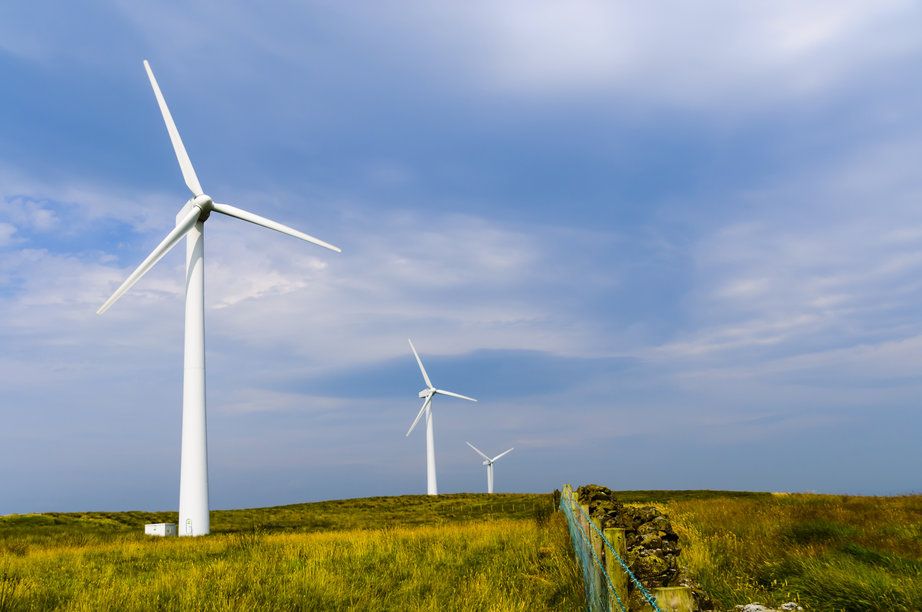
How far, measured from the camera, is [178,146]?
35.4 meters

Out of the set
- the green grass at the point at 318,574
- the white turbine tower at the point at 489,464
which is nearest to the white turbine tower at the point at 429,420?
the white turbine tower at the point at 489,464

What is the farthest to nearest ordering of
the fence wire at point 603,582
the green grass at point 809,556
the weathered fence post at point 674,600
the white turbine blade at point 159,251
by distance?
the white turbine blade at point 159,251, the green grass at point 809,556, the fence wire at point 603,582, the weathered fence post at point 674,600

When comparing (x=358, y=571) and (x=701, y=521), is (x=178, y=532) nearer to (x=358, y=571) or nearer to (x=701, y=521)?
(x=358, y=571)

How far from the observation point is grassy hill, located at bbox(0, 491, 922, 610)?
9766 millimetres

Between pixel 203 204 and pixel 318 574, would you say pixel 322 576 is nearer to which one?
pixel 318 574

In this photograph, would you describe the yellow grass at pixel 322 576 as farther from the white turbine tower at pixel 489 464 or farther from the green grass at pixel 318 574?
the white turbine tower at pixel 489 464

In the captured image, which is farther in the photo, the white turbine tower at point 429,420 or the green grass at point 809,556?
the white turbine tower at point 429,420

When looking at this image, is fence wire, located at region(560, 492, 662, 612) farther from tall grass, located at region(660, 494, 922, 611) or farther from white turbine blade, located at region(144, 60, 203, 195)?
white turbine blade, located at region(144, 60, 203, 195)

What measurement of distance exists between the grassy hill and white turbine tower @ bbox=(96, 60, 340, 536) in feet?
24.3

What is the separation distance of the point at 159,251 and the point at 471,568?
25.2 m

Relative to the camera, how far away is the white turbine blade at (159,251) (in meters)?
30.6

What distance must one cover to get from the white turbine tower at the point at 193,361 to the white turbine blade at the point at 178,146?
2.91ft

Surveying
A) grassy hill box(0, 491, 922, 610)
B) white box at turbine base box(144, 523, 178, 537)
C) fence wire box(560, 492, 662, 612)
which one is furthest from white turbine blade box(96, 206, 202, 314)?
fence wire box(560, 492, 662, 612)

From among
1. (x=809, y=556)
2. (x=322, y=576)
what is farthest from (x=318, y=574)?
(x=809, y=556)
